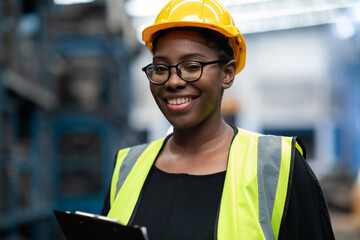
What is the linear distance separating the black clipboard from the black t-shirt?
23 centimetres

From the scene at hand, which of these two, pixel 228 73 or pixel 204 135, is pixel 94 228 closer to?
pixel 204 135

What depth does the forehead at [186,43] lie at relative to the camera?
1616 mm

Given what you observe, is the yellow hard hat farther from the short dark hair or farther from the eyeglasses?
the eyeglasses

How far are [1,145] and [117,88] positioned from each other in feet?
15.7

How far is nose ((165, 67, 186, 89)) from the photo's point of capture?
160 cm

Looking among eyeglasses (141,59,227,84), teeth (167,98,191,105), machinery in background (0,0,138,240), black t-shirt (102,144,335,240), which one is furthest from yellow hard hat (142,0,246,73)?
machinery in background (0,0,138,240)

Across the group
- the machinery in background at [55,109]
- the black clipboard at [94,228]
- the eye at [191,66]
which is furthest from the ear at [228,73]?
the machinery in background at [55,109]

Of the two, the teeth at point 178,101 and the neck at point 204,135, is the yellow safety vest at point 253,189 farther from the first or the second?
the teeth at point 178,101

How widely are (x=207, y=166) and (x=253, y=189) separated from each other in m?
0.24

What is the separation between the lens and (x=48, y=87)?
736 centimetres

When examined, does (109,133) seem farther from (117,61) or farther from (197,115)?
(197,115)

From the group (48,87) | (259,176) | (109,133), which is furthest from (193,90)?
(109,133)

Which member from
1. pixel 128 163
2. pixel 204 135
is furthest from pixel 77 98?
pixel 204 135

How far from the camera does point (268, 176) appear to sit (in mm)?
1521
